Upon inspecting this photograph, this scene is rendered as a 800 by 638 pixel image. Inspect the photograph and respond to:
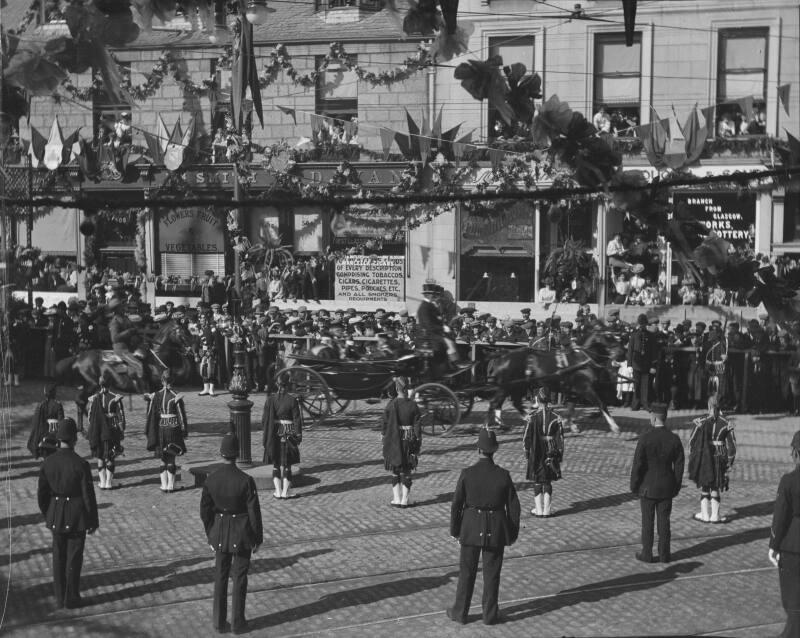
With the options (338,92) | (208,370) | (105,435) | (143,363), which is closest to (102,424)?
(105,435)

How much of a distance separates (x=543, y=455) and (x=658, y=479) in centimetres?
197

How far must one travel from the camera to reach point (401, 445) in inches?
551

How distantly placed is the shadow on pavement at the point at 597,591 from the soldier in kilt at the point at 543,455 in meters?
→ 2.22

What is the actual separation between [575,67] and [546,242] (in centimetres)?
433

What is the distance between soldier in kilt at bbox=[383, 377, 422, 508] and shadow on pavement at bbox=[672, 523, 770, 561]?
3.70 meters

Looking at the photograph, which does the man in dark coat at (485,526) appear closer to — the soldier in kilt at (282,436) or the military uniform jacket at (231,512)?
the military uniform jacket at (231,512)

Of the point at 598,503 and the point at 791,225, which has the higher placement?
the point at 791,225

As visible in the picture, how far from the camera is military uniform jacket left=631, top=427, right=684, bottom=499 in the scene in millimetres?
11859

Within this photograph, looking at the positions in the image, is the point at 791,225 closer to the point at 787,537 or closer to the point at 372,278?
the point at 372,278

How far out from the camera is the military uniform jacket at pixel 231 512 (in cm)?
968

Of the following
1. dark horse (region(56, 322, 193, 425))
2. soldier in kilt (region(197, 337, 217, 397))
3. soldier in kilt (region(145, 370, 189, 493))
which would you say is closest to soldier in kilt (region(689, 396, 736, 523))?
soldier in kilt (region(145, 370, 189, 493))

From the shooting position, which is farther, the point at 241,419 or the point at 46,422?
the point at 241,419

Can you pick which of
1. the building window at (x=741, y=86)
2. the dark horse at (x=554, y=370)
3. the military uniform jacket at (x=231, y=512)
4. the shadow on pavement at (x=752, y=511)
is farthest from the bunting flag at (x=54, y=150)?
the building window at (x=741, y=86)

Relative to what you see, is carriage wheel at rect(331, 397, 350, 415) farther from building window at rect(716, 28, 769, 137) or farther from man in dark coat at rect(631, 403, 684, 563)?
building window at rect(716, 28, 769, 137)
